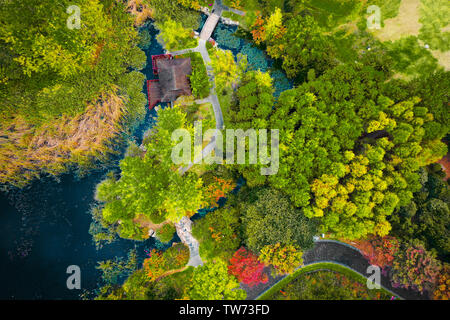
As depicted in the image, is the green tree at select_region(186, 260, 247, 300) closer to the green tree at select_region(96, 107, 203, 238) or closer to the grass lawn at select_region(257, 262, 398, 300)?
the grass lawn at select_region(257, 262, 398, 300)

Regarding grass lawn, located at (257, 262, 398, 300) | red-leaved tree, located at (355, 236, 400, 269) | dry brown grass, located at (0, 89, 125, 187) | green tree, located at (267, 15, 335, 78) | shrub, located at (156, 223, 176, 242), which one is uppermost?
green tree, located at (267, 15, 335, 78)

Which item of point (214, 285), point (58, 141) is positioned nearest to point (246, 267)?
point (214, 285)

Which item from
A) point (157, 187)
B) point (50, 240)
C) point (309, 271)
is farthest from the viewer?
point (50, 240)

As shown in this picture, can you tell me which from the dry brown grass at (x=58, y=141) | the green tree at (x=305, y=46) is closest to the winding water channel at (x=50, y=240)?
the dry brown grass at (x=58, y=141)

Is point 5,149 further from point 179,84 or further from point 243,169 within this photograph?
point 243,169

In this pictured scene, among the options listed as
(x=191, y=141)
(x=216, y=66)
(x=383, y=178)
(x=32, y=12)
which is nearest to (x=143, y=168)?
(x=191, y=141)

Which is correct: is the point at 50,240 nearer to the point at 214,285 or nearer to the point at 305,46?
the point at 214,285

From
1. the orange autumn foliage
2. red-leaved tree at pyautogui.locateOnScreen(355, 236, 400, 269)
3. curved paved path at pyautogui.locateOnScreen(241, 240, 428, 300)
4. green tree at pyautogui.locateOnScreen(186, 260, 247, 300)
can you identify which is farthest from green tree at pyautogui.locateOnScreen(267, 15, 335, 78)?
green tree at pyautogui.locateOnScreen(186, 260, 247, 300)
